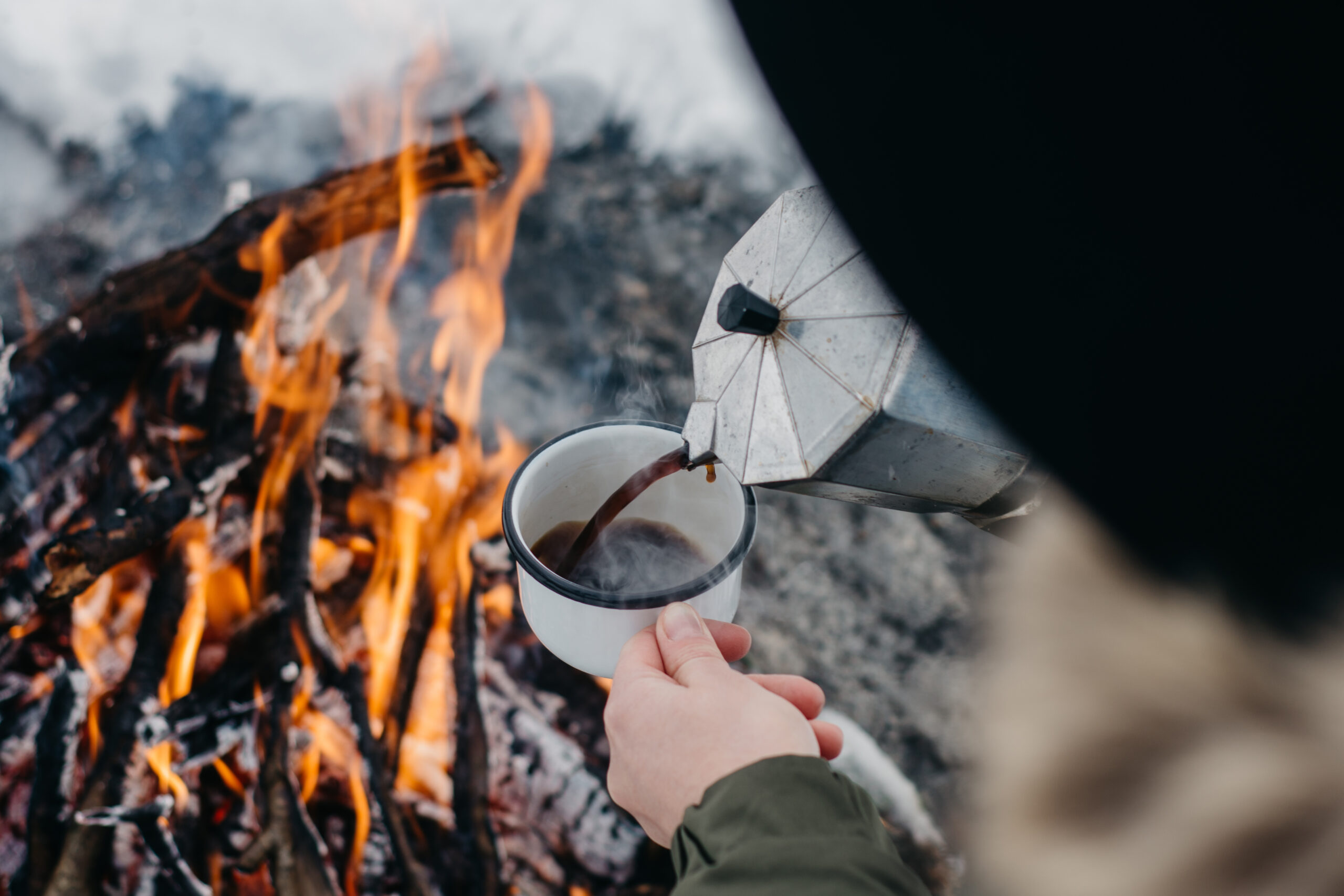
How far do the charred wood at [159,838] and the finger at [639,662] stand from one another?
1.01 meters

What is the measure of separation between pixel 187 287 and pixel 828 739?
6.21 ft

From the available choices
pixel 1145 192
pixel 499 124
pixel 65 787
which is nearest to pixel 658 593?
pixel 1145 192

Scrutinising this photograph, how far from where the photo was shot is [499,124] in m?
2.69

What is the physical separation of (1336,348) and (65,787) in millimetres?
1938

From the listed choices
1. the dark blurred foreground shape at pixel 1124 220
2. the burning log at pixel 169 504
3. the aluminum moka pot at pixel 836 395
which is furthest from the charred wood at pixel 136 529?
the dark blurred foreground shape at pixel 1124 220

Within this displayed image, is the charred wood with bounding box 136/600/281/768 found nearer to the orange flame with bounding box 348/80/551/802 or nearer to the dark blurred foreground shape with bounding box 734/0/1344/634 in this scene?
the orange flame with bounding box 348/80/551/802

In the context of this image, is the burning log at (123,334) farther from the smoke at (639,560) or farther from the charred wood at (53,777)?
the smoke at (639,560)

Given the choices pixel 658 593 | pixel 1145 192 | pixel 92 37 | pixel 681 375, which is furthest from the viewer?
pixel 92 37

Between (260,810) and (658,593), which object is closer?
(658,593)

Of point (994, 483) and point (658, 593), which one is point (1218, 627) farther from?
point (658, 593)

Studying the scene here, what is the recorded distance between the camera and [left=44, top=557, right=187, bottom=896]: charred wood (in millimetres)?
1251

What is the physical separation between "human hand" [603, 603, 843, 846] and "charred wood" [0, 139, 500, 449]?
64.5 inches

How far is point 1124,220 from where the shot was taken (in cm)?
48

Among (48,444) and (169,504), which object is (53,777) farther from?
(48,444)
